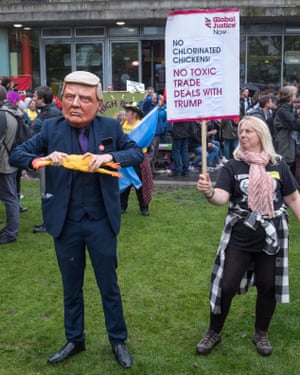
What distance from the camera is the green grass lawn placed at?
3963 millimetres

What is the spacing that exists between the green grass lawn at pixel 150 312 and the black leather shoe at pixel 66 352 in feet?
0.16

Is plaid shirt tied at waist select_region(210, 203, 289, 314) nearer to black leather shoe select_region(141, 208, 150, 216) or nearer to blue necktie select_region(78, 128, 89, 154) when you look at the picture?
blue necktie select_region(78, 128, 89, 154)

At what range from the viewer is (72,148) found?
359 cm

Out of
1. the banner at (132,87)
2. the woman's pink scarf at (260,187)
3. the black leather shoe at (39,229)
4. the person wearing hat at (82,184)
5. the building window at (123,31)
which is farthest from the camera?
the building window at (123,31)

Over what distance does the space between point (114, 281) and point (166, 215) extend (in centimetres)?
451

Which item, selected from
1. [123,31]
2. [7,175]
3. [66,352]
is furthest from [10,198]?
[123,31]

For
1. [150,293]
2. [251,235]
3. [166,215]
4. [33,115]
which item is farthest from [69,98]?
[33,115]

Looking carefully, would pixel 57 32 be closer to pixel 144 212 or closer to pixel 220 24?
pixel 144 212

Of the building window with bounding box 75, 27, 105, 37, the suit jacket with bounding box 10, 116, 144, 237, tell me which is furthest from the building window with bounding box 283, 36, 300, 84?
the suit jacket with bounding box 10, 116, 144, 237

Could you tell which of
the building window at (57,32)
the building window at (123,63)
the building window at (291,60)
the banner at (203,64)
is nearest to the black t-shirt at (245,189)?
the banner at (203,64)

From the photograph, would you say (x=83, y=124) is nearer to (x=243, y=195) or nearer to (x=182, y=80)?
(x=182, y=80)

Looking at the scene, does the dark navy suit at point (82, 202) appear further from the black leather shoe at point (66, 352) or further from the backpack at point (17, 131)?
the backpack at point (17, 131)

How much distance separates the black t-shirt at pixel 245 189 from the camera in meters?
3.80

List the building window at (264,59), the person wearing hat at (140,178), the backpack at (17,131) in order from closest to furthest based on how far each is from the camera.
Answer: the backpack at (17,131) → the person wearing hat at (140,178) → the building window at (264,59)
